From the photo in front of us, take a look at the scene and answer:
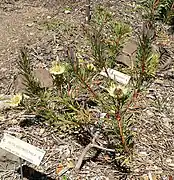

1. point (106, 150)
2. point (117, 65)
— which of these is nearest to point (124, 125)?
point (106, 150)

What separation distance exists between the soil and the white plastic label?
10.0 inches

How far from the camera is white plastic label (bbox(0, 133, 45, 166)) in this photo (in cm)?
175

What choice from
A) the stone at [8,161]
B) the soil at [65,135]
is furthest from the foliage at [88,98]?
the stone at [8,161]

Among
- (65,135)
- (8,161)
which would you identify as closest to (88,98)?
(65,135)

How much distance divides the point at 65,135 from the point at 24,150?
1.43ft

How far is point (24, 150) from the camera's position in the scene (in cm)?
177

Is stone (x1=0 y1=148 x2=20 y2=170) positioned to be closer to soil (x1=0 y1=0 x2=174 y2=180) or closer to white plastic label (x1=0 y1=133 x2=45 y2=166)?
soil (x1=0 y1=0 x2=174 y2=180)

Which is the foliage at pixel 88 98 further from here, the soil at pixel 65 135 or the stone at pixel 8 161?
the stone at pixel 8 161

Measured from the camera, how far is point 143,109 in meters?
2.36

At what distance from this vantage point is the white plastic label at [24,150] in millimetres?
1746

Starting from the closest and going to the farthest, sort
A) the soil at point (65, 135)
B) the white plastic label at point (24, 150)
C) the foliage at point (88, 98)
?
the white plastic label at point (24, 150) → the foliage at point (88, 98) → the soil at point (65, 135)

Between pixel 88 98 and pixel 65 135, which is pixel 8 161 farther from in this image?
pixel 88 98

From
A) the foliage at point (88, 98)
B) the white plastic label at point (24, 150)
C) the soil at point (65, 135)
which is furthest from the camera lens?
the soil at point (65, 135)

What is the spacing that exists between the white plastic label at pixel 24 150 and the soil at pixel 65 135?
254 mm
